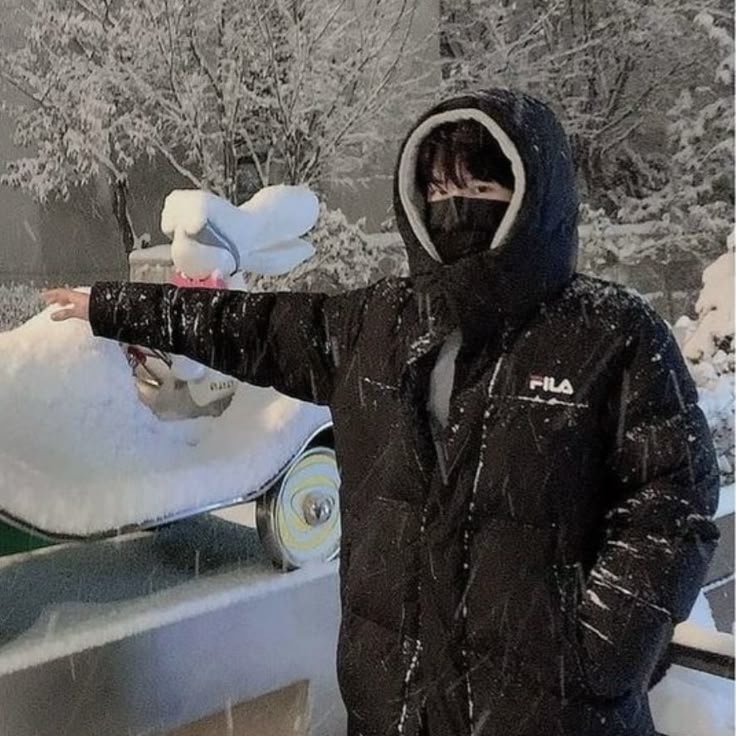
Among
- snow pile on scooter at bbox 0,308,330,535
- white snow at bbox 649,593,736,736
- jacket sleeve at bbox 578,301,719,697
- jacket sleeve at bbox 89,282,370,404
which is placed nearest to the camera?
jacket sleeve at bbox 578,301,719,697

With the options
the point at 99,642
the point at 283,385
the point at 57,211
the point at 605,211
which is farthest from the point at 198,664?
the point at 605,211

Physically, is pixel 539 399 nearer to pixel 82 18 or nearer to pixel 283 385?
pixel 283 385

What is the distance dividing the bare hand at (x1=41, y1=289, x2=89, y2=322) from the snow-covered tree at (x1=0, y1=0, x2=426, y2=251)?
245 mm

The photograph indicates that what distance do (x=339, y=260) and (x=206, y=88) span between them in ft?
0.71

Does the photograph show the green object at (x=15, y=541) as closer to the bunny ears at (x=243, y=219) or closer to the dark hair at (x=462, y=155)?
the bunny ears at (x=243, y=219)

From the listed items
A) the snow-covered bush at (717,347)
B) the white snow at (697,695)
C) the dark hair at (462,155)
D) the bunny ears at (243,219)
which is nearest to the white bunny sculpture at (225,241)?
the bunny ears at (243,219)

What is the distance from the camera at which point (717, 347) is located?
1005 mm

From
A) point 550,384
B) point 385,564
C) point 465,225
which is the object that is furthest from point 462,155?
point 385,564

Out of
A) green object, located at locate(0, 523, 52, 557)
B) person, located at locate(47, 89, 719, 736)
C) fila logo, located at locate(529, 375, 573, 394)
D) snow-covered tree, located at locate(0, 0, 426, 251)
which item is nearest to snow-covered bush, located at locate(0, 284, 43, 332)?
snow-covered tree, located at locate(0, 0, 426, 251)

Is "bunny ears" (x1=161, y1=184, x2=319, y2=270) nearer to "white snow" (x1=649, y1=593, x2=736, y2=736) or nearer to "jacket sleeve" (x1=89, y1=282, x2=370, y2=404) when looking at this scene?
"jacket sleeve" (x1=89, y1=282, x2=370, y2=404)

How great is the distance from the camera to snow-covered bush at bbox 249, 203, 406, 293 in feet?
3.66

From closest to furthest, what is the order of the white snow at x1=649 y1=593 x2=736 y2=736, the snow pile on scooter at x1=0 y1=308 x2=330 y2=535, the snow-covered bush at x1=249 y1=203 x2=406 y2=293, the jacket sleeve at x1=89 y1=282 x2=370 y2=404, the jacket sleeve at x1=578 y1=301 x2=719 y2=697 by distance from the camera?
the jacket sleeve at x1=578 y1=301 x2=719 y2=697 < the jacket sleeve at x1=89 y1=282 x2=370 y2=404 < the snow pile on scooter at x1=0 y1=308 x2=330 y2=535 < the white snow at x1=649 y1=593 x2=736 y2=736 < the snow-covered bush at x1=249 y1=203 x2=406 y2=293

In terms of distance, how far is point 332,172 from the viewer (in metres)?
1.12

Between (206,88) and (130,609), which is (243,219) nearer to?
(206,88)
